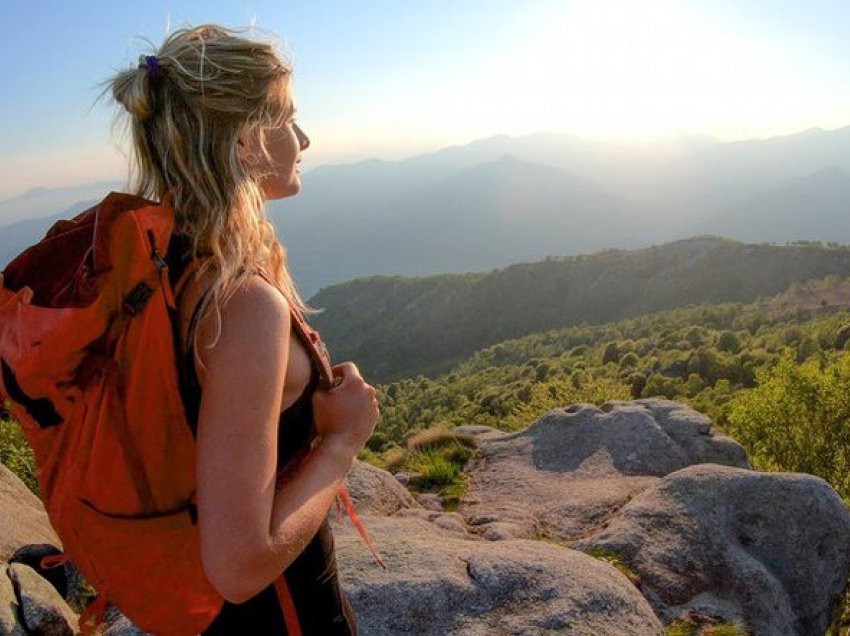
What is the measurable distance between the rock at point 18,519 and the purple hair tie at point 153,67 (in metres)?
4.83

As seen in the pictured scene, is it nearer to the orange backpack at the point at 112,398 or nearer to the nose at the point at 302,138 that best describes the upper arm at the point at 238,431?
the orange backpack at the point at 112,398

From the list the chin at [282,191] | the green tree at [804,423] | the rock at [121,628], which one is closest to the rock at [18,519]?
the rock at [121,628]

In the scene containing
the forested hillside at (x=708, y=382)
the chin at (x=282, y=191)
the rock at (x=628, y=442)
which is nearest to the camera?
the chin at (x=282, y=191)

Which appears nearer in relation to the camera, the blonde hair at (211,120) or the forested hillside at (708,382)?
the blonde hair at (211,120)

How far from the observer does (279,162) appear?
1.91 m

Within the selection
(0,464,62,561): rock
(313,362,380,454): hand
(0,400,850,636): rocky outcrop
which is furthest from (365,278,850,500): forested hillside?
(313,362,380,454): hand

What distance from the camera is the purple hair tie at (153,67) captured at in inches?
66.7

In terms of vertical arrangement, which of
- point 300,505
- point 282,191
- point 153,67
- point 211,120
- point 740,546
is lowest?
point 740,546

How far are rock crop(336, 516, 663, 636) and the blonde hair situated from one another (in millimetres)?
3218

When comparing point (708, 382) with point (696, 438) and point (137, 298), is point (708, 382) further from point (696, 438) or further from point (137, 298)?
point (137, 298)

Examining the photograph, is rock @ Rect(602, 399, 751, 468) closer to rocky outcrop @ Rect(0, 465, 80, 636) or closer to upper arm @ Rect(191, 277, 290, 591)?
rocky outcrop @ Rect(0, 465, 80, 636)

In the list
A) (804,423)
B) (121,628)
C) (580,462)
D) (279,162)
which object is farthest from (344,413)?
(804,423)

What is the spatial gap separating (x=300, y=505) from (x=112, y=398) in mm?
519

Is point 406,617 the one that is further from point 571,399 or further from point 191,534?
point 571,399
